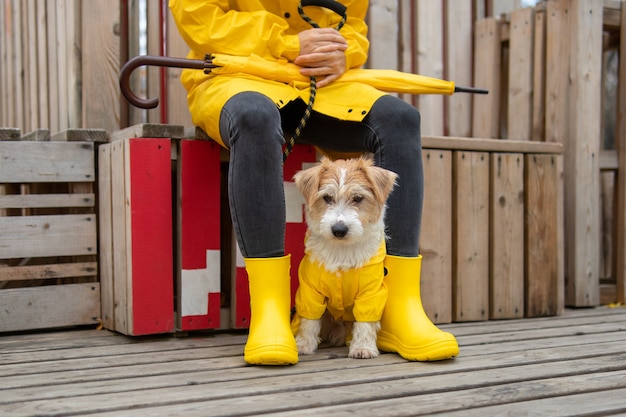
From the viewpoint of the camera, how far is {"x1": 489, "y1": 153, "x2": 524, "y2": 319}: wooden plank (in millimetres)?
3668

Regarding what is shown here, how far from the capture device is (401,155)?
2816 millimetres

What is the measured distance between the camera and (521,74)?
168 inches

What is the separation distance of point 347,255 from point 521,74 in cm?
221

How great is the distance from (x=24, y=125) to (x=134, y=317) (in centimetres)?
226

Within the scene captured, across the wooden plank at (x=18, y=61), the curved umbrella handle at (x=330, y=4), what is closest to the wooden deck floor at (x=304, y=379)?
the curved umbrella handle at (x=330, y=4)

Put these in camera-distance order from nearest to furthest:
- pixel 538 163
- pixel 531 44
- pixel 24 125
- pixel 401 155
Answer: pixel 401 155 < pixel 538 163 < pixel 531 44 < pixel 24 125

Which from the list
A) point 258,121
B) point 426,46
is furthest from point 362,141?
point 426,46

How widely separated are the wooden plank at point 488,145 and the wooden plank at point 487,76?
0.69 m

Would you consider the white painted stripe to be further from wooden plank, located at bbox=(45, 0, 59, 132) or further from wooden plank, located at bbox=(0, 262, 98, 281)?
wooden plank, located at bbox=(45, 0, 59, 132)

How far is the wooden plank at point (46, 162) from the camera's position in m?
3.17

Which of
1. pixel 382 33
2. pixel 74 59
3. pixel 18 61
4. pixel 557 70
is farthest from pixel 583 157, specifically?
pixel 18 61

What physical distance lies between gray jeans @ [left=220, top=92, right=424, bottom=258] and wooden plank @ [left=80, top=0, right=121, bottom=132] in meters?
1.01

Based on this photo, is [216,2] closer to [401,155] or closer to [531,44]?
[401,155]

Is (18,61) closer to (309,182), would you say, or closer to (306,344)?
(309,182)
